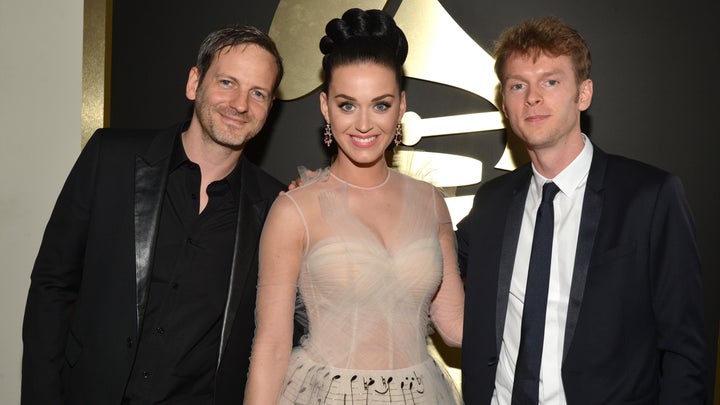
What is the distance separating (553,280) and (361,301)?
620 millimetres

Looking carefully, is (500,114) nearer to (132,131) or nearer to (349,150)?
(349,150)

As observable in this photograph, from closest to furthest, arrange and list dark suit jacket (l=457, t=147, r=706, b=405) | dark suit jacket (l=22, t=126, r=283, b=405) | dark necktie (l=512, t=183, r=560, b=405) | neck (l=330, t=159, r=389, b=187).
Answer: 1. dark suit jacket (l=457, t=147, r=706, b=405)
2. dark necktie (l=512, t=183, r=560, b=405)
3. dark suit jacket (l=22, t=126, r=283, b=405)
4. neck (l=330, t=159, r=389, b=187)

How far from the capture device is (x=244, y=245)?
225cm

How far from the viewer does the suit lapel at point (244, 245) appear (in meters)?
2.18

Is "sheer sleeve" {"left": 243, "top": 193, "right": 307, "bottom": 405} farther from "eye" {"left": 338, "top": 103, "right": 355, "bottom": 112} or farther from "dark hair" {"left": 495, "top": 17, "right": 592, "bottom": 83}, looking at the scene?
"dark hair" {"left": 495, "top": 17, "right": 592, "bottom": 83}

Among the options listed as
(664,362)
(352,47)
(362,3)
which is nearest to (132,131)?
(352,47)

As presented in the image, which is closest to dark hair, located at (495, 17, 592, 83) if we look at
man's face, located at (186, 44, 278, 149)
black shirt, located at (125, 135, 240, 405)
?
man's face, located at (186, 44, 278, 149)

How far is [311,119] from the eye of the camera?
2992 mm

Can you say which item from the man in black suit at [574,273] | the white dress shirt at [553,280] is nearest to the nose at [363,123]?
the man in black suit at [574,273]

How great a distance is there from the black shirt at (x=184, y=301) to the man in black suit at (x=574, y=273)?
2.89 feet

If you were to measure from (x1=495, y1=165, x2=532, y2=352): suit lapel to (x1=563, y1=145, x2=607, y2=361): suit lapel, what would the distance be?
224 millimetres

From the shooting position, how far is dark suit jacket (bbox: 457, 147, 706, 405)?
1811mm

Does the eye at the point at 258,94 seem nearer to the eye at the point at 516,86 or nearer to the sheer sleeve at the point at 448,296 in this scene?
the sheer sleeve at the point at 448,296

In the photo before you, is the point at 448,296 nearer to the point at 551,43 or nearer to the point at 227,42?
the point at 551,43
